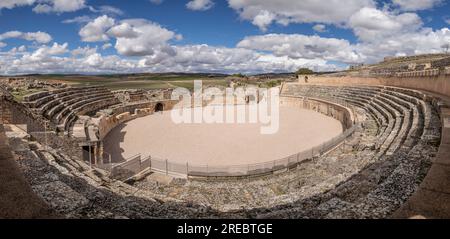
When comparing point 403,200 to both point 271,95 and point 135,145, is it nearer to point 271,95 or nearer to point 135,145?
point 135,145

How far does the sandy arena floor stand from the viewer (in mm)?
17580

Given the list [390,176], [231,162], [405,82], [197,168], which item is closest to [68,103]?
[231,162]

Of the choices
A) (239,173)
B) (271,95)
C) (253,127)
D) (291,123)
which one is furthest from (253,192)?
(271,95)

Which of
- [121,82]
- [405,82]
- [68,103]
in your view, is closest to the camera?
[68,103]

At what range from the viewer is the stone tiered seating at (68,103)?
20.0 meters

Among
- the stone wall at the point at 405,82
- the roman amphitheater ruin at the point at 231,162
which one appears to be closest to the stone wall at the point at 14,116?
the roman amphitheater ruin at the point at 231,162

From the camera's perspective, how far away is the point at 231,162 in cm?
1634

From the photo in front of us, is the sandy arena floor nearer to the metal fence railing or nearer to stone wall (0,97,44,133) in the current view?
the metal fence railing

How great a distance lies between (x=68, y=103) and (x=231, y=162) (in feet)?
56.9

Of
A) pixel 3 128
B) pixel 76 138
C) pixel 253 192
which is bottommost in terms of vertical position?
pixel 253 192

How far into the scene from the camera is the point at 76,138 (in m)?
16.2

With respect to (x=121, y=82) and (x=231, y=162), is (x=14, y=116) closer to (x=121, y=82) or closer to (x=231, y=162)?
(x=231, y=162)

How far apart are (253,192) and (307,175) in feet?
8.79

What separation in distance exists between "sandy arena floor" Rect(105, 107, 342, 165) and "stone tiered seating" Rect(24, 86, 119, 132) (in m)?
3.34
